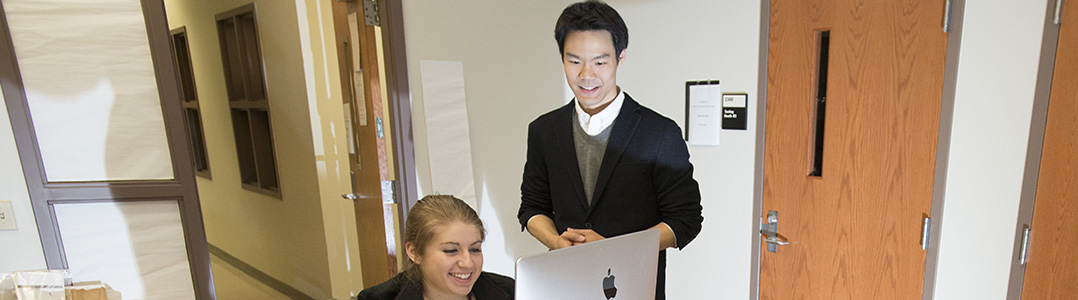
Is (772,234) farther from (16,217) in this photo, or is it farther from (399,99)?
(16,217)


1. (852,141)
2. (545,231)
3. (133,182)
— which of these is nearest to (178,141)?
(133,182)

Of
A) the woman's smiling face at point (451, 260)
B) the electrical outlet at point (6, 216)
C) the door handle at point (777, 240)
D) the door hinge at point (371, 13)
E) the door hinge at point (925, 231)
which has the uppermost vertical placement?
the door hinge at point (371, 13)

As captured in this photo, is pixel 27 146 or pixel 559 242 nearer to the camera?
pixel 559 242

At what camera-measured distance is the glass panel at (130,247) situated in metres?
1.69

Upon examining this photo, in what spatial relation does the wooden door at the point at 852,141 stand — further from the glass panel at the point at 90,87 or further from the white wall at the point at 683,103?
the glass panel at the point at 90,87

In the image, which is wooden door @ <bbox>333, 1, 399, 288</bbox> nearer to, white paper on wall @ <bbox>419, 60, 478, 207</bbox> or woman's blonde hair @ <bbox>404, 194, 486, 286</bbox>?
white paper on wall @ <bbox>419, 60, 478, 207</bbox>

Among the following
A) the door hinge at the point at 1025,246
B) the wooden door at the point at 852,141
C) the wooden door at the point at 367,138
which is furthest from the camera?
the wooden door at the point at 367,138

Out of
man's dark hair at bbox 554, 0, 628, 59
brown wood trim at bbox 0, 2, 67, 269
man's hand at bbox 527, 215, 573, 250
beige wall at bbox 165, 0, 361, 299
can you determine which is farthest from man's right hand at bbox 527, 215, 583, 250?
beige wall at bbox 165, 0, 361, 299

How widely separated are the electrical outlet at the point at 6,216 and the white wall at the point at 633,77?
1.27 m

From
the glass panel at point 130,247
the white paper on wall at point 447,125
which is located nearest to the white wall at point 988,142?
the white paper on wall at point 447,125

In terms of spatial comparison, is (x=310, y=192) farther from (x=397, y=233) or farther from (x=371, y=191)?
(x=397, y=233)

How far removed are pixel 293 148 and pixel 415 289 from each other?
7.15 feet

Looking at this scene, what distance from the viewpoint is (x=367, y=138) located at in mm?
2318

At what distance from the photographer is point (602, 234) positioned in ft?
4.73
